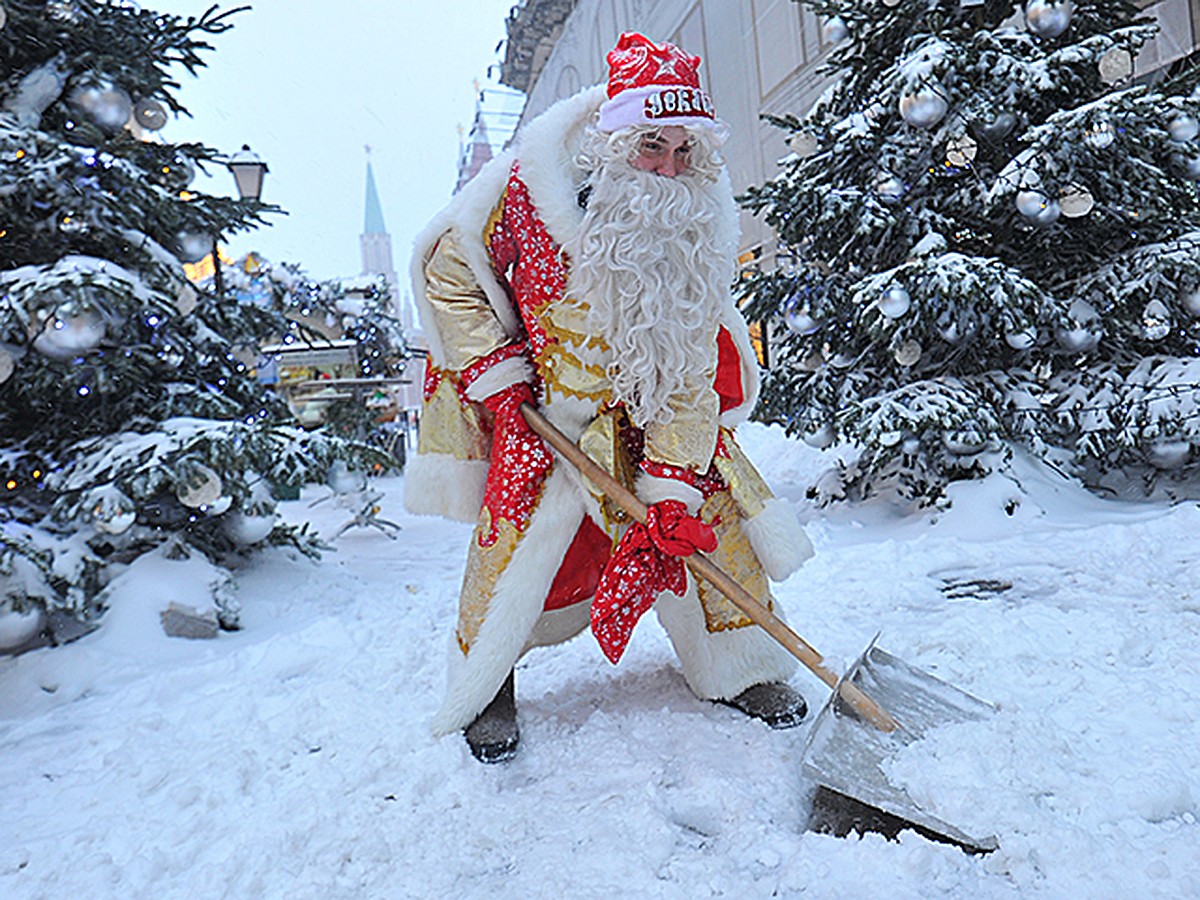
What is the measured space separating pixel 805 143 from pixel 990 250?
1.37 meters

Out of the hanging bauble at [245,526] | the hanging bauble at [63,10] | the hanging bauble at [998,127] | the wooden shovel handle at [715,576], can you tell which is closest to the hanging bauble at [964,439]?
the hanging bauble at [998,127]

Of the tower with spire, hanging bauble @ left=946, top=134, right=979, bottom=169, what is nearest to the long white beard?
hanging bauble @ left=946, top=134, right=979, bottom=169

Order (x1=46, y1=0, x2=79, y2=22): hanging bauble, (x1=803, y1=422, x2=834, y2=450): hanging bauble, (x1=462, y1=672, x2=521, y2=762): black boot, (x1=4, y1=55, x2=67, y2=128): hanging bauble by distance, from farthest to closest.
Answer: (x1=803, y1=422, x2=834, y2=450): hanging bauble, (x1=46, y1=0, x2=79, y2=22): hanging bauble, (x1=4, y1=55, x2=67, y2=128): hanging bauble, (x1=462, y1=672, x2=521, y2=762): black boot

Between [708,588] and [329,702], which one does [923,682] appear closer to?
[708,588]

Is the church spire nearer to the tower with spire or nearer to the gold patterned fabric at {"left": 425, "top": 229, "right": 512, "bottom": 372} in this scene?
the tower with spire

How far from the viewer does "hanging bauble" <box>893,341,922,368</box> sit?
4.89 m

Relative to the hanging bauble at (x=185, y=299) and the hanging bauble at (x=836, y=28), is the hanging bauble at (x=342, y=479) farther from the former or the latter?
the hanging bauble at (x=836, y=28)

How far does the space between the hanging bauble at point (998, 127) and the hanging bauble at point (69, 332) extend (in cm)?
473

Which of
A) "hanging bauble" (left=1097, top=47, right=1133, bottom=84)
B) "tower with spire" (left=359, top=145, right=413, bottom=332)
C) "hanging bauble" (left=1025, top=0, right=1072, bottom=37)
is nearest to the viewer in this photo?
"hanging bauble" (left=1097, top=47, right=1133, bottom=84)

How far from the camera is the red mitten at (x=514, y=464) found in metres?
2.38

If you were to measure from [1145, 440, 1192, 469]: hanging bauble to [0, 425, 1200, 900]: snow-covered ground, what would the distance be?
2.16ft

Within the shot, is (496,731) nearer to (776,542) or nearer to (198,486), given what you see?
(776,542)

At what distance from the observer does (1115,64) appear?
448 centimetres

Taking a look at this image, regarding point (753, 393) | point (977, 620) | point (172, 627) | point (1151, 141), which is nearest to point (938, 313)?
point (1151, 141)
